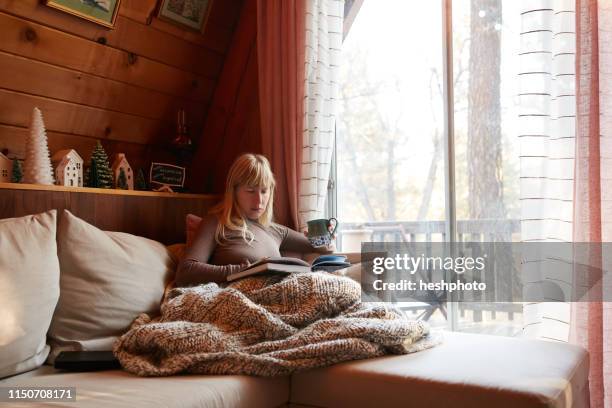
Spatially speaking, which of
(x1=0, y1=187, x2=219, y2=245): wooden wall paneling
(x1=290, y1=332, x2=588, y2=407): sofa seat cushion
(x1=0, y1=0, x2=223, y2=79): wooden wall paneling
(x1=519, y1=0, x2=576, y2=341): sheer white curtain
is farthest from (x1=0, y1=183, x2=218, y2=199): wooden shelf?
(x1=519, y1=0, x2=576, y2=341): sheer white curtain

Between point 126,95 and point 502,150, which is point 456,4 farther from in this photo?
point 126,95

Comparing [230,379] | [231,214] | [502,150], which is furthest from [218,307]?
[502,150]

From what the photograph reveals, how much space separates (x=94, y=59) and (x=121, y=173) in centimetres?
53

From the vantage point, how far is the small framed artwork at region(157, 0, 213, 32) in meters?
2.69

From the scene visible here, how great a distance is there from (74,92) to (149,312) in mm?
1139

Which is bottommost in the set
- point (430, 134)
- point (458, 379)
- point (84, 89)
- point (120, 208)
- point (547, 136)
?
point (458, 379)

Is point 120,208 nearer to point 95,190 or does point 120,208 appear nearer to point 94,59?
point 95,190

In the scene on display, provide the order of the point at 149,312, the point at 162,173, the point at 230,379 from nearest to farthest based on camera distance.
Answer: the point at 230,379, the point at 149,312, the point at 162,173

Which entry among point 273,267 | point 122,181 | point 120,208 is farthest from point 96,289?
point 122,181

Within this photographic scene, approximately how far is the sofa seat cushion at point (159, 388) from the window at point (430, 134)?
1523mm

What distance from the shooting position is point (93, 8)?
7.82 feet

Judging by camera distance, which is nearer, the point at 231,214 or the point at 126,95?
the point at 231,214

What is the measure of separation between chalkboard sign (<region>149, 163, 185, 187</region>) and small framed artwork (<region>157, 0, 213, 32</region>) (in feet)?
2.37

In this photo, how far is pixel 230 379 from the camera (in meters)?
1.51
